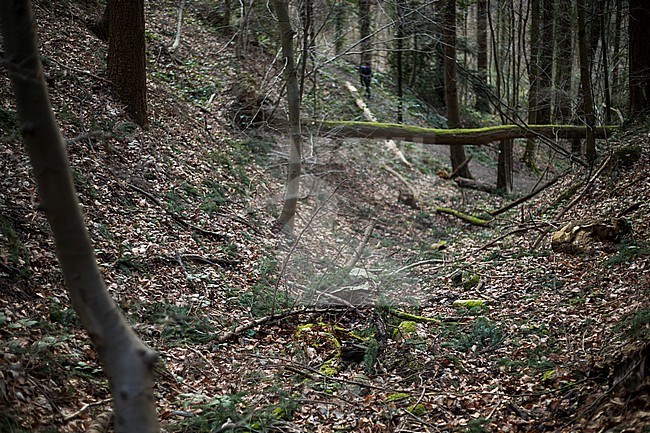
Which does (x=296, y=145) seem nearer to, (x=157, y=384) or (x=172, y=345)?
(x=172, y=345)

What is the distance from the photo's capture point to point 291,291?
8.02 metres

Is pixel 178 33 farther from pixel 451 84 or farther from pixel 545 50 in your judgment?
pixel 545 50

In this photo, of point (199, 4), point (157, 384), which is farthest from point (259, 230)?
point (199, 4)

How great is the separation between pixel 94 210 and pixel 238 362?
10.7 feet

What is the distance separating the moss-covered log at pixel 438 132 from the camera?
513 inches

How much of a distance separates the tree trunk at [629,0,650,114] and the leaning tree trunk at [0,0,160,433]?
→ 1171cm

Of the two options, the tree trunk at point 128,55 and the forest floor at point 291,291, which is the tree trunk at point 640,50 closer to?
the forest floor at point 291,291

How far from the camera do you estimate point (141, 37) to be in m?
9.78

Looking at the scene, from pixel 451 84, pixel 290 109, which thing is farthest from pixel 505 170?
pixel 290 109

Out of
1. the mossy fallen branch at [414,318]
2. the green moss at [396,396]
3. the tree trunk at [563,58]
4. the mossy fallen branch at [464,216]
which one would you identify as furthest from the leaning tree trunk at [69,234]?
the tree trunk at [563,58]

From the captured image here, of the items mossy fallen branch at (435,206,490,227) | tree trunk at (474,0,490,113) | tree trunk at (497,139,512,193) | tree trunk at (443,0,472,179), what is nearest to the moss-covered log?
mossy fallen branch at (435,206,490,227)

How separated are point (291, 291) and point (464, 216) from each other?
21.6 feet

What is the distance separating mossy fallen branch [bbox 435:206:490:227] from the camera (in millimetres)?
12464

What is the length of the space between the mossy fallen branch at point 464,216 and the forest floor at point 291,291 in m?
0.24
